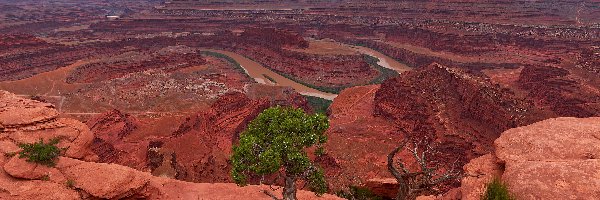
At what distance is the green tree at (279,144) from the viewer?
15.2 meters

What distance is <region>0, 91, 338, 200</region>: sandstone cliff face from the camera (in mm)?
18078

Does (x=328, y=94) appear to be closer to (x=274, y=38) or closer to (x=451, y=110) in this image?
(x=274, y=38)

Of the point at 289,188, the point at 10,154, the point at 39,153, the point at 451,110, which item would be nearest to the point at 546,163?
the point at 289,188

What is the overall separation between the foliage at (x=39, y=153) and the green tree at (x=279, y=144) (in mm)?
10037

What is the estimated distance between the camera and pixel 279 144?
1533 centimetres

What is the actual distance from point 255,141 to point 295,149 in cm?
169

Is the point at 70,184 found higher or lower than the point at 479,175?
lower

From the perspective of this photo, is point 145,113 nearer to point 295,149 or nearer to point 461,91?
point 461,91

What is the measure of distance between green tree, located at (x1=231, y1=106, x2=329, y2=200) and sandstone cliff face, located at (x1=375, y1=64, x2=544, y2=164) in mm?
27442

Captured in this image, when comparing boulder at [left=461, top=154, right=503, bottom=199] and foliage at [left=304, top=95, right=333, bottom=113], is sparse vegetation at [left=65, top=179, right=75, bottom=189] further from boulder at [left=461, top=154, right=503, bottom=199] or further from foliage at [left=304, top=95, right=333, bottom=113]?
foliage at [left=304, top=95, right=333, bottom=113]

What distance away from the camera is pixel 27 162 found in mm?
18641

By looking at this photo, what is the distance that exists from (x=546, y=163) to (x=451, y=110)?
3196 centimetres

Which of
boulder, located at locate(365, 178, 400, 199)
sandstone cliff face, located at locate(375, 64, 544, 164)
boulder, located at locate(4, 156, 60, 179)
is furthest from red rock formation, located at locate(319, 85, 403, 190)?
boulder, located at locate(4, 156, 60, 179)

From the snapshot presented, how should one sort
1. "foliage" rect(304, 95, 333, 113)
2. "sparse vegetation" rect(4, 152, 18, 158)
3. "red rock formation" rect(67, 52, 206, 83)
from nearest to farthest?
"sparse vegetation" rect(4, 152, 18, 158) < "foliage" rect(304, 95, 333, 113) < "red rock formation" rect(67, 52, 206, 83)
